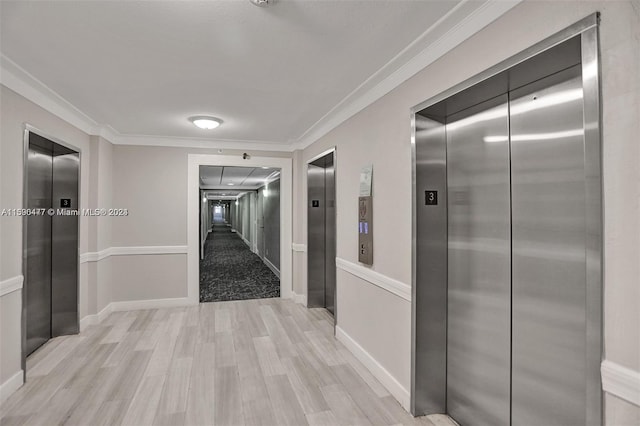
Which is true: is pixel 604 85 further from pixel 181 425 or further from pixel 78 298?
pixel 78 298

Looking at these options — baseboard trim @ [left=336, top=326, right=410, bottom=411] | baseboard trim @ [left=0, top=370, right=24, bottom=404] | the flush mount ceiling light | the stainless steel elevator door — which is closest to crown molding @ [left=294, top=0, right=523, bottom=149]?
the stainless steel elevator door

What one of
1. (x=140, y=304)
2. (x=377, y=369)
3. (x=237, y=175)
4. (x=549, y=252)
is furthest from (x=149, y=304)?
(x=549, y=252)

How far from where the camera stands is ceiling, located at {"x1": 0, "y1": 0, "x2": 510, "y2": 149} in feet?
6.02

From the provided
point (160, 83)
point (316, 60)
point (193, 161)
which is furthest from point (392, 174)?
point (193, 161)

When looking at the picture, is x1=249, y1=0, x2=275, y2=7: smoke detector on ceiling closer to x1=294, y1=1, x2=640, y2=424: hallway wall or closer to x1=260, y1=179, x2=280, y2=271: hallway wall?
x1=294, y1=1, x2=640, y2=424: hallway wall

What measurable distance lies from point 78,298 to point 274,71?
363 cm

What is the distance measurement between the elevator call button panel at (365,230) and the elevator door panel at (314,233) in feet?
6.22

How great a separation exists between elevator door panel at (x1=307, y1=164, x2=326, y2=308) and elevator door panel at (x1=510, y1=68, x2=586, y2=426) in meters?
3.35

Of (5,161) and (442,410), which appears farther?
(5,161)

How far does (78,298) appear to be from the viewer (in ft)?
13.1

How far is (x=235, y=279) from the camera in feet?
23.9

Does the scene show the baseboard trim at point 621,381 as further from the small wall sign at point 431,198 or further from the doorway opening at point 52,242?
the doorway opening at point 52,242

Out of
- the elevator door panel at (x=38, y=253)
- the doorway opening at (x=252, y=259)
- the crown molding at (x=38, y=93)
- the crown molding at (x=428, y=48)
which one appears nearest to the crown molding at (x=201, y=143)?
the doorway opening at (x=252, y=259)

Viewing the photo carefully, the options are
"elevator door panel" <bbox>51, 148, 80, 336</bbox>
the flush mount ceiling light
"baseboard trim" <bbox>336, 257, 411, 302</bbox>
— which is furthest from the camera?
the flush mount ceiling light
